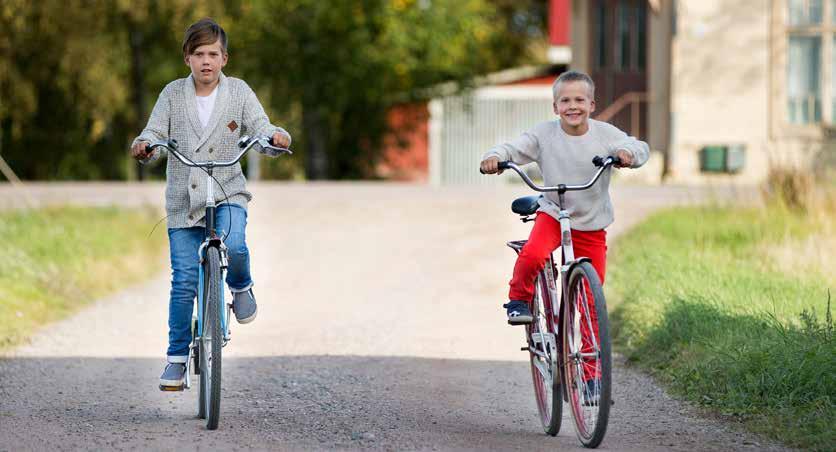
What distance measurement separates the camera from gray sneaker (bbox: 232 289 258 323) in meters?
6.75

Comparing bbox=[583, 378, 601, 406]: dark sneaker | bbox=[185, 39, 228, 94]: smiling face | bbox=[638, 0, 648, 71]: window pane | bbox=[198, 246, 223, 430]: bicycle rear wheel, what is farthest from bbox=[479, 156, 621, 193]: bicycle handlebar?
bbox=[638, 0, 648, 71]: window pane

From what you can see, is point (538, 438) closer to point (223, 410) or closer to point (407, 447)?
point (407, 447)

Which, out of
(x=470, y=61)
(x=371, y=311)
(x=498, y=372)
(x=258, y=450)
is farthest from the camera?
(x=470, y=61)

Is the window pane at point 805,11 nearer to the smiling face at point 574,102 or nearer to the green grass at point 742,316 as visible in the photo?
the green grass at point 742,316

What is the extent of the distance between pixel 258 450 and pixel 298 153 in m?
32.6

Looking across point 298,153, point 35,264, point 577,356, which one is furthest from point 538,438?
point 298,153

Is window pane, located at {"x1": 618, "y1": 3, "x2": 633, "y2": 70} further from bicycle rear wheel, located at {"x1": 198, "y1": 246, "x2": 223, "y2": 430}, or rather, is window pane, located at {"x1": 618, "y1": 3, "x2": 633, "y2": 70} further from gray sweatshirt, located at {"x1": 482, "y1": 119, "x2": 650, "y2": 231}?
bicycle rear wheel, located at {"x1": 198, "y1": 246, "x2": 223, "y2": 430}

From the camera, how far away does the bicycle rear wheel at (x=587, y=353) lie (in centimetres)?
569

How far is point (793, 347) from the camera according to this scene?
7.12 meters

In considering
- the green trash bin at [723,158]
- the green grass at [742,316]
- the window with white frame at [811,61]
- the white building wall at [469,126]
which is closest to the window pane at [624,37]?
the white building wall at [469,126]

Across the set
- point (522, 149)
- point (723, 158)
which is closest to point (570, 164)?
point (522, 149)

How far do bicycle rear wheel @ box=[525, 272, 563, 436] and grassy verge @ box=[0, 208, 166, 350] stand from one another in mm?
3940

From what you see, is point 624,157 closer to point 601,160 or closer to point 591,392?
point 601,160

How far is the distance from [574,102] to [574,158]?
0.24m
